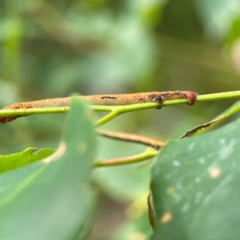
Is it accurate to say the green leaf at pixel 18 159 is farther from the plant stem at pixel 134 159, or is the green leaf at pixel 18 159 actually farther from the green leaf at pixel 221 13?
the green leaf at pixel 221 13

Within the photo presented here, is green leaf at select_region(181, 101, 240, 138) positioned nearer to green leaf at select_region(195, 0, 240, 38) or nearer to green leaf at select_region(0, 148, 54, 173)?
green leaf at select_region(0, 148, 54, 173)

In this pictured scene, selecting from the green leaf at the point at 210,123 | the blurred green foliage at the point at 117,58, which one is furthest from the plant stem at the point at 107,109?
the blurred green foliage at the point at 117,58

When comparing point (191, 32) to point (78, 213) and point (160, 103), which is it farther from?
point (78, 213)

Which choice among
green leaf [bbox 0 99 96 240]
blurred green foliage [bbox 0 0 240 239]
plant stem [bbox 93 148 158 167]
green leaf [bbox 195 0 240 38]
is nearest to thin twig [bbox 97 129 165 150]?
plant stem [bbox 93 148 158 167]

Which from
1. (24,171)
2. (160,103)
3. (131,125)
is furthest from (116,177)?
(24,171)

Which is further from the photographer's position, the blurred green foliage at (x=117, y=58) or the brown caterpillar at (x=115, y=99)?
the blurred green foliage at (x=117, y=58)

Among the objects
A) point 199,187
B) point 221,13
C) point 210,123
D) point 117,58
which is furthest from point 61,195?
point 117,58
